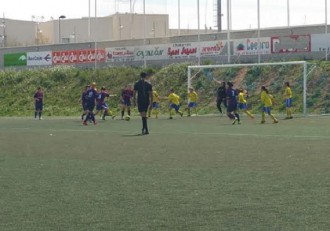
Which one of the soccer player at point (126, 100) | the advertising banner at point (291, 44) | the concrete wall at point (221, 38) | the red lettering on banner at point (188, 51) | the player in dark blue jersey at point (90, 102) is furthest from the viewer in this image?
the red lettering on banner at point (188, 51)

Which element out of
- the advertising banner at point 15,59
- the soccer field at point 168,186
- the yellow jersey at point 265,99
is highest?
the advertising banner at point 15,59

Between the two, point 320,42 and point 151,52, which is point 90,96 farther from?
point 151,52

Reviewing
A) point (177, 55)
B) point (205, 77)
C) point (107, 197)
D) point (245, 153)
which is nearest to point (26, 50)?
point (177, 55)

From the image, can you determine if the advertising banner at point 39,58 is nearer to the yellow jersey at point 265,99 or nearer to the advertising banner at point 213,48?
the advertising banner at point 213,48

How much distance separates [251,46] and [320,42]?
491cm

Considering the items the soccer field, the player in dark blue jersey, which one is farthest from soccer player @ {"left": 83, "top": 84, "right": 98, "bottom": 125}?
the soccer field

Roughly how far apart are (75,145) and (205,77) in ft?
96.6

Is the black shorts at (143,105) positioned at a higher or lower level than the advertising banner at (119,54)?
lower

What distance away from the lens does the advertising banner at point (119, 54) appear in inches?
2167

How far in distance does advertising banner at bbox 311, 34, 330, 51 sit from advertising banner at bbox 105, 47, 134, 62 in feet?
50.3

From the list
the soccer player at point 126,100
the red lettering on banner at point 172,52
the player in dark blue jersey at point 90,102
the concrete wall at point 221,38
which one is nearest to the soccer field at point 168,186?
the player in dark blue jersey at point 90,102

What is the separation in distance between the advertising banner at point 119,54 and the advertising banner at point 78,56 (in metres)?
0.60

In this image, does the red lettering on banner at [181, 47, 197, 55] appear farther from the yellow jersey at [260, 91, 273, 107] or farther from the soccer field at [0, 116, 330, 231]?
the soccer field at [0, 116, 330, 231]

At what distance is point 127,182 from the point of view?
10.7 meters
